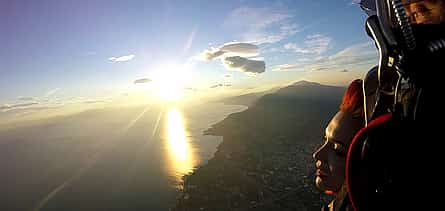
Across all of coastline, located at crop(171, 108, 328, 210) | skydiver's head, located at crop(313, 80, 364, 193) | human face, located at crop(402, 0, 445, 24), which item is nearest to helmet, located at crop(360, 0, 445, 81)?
human face, located at crop(402, 0, 445, 24)

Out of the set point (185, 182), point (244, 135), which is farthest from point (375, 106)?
point (244, 135)

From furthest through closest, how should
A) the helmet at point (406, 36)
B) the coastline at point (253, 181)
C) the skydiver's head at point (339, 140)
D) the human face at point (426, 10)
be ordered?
1. the coastline at point (253, 181)
2. the skydiver's head at point (339, 140)
3. the human face at point (426, 10)
4. the helmet at point (406, 36)

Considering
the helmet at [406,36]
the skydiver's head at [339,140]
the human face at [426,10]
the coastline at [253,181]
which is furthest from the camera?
the coastline at [253,181]

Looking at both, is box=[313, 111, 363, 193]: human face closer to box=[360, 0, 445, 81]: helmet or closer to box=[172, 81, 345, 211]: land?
box=[360, 0, 445, 81]: helmet

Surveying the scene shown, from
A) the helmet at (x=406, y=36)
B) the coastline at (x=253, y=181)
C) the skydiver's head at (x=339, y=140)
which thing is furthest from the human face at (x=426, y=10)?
the coastline at (x=253, y=181)

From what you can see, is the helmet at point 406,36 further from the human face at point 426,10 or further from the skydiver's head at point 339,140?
the skydiver's head at point 339,140

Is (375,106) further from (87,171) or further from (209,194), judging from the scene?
(87,171)

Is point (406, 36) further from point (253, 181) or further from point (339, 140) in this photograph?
point (253, 181)

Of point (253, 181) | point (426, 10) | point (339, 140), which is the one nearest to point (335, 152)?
point (339, 140)
